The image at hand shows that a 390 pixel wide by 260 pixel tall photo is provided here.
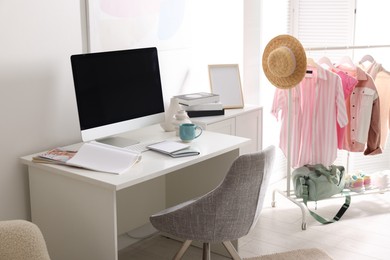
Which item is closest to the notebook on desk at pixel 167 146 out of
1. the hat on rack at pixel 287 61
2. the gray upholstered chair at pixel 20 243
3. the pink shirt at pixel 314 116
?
the gray upholstered chair at pixel 20 243

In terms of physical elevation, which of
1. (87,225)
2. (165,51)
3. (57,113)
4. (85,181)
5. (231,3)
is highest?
(231,3)

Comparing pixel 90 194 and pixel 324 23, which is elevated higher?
pixel 324 23

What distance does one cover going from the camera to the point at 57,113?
3.05 m

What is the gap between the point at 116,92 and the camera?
302 centimetres

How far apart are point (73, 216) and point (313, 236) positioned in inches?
66.3

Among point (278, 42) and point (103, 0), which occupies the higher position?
point (103, 0)

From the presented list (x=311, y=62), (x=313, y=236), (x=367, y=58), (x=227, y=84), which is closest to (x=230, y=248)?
(x=313, y=236)

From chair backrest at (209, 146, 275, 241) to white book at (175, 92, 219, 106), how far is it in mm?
991

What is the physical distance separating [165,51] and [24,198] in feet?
4.19

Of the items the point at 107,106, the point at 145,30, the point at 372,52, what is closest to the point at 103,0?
the point at 145,30

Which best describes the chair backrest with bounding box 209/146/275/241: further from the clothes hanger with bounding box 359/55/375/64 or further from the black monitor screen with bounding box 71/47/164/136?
the clothes hanger with bounding box 359/55/375/64

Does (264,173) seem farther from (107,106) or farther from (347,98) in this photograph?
(347,98)

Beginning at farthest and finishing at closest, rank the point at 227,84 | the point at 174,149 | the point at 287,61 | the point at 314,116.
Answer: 1. the point at 314,116
2. the point at 227,84
3. the point at 287,61
4. the point at 174,149

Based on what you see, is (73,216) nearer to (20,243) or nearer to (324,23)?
(20,243)
